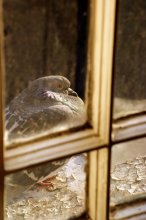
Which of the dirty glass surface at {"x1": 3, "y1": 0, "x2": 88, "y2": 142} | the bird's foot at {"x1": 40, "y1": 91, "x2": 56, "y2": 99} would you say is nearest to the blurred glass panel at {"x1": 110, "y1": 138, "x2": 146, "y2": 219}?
the dirty glass surface at {"x1": 3, "y1": 0, "x2": 88, "y2": 142}

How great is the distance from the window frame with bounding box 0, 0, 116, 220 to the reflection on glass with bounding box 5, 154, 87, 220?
1.2 inches

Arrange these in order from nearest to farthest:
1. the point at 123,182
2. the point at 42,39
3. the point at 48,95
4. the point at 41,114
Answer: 1. the point at 42,39
2. the point at 123,182
3. the point at 41,114
4. the point at 48,95

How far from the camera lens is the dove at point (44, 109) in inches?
30.6

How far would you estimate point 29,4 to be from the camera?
688 mm

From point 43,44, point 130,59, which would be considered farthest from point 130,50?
point 43,44

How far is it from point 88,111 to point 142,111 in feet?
0.31

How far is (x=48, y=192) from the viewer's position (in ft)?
4.10

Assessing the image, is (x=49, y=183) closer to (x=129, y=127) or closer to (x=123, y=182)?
(x=123, y=182)

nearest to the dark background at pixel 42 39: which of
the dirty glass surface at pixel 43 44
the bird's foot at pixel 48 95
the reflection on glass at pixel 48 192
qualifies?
the dirty glass surface at pixel 43 44

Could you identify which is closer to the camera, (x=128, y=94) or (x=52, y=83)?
(x=128, y=94)

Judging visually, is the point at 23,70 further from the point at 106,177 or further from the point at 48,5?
the point at 106,177

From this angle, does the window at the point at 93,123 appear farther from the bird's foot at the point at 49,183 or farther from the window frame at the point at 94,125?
the bird's foot at the point at 49,183

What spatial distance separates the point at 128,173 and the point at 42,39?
529 millimetres

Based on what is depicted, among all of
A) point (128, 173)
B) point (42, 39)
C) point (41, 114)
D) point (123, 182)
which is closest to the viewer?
point (42, 39)
